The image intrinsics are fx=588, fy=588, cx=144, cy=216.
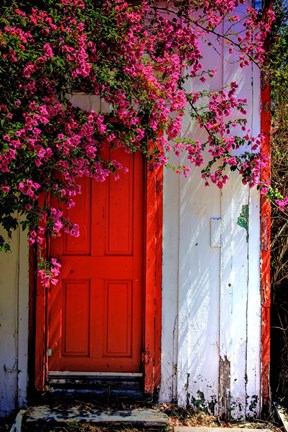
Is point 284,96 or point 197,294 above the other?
point 284,96

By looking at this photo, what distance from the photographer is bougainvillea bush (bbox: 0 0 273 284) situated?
13.1 ft

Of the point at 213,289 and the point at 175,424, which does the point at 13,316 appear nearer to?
the point at 175,424

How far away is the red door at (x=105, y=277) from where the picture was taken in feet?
18.7

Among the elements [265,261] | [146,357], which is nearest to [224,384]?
[146,357]

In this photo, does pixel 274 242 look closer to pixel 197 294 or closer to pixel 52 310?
pixel 197 294

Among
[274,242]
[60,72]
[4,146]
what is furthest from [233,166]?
[4,146]

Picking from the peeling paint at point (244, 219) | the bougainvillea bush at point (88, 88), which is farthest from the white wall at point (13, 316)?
the peeling paint at point (244, 219)

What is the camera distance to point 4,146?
12.2ft

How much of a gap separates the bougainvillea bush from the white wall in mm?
1059

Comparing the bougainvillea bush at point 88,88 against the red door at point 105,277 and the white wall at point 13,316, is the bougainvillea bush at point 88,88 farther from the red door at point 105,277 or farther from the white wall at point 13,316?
the white wall at point 13,316

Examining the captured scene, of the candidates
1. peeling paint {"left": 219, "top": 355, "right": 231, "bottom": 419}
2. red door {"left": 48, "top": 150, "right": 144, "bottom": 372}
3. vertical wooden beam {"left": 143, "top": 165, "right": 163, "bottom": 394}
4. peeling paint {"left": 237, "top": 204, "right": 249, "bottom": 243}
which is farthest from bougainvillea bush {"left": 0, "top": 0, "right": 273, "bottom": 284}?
peeling paint {"left": 219, "top": 355, "right": 231, "bottom": 419}

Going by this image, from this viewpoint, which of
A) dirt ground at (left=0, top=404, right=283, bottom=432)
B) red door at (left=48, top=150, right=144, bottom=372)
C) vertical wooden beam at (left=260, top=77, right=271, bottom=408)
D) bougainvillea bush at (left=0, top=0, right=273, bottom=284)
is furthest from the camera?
red door at (left=48, top=150, right=144, bottom=372)

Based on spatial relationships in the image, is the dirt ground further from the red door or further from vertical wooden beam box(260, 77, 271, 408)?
the red door

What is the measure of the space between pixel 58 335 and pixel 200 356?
54.1 inches
